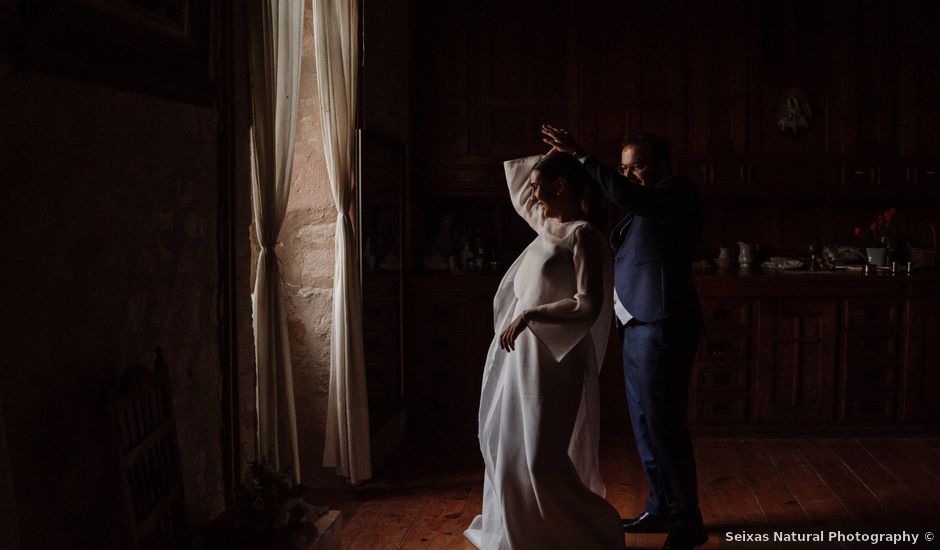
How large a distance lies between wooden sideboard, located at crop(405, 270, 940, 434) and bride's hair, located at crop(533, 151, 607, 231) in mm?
2109

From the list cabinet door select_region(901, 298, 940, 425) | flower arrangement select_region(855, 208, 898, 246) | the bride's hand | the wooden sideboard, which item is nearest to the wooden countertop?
the wooden sideboard

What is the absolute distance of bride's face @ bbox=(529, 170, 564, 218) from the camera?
3.21 m

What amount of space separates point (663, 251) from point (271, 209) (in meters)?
1.54

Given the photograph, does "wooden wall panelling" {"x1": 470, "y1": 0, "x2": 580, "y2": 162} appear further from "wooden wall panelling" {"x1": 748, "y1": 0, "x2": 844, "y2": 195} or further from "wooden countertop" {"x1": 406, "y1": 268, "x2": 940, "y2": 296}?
"wooden countertop" {"x1": 406, "y1": 268, "x2": 940, "y2": 296}

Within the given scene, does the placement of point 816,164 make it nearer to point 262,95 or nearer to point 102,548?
point 262,95

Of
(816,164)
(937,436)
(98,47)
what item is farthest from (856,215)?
(98,47)

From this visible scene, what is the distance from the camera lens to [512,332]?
10.1ft

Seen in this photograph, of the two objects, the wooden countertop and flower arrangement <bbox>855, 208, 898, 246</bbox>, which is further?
flower arrangement <bbox>855, 208, 898, 246</bbox>

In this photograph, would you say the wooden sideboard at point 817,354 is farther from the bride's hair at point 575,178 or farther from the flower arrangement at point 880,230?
the bride's hair at point 575,178

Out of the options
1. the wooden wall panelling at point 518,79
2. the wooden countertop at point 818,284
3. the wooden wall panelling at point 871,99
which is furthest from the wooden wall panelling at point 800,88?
the wooden wall panelling at point 518,79

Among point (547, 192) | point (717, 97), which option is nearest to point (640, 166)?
point (547, 192)

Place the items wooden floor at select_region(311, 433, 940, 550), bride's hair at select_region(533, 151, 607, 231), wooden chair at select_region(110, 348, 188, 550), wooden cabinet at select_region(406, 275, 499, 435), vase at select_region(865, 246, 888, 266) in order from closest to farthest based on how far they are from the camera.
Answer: wooden chair at select_region(110, 348, 188, 550), bride's hair at select_region(533, 151, 607, 231), wooden floor at select_region(311, 433, 940, 550), wooden cabinet at select_region(406, 275, 499, 435), vase at select_region(865, 246, 888, 266)

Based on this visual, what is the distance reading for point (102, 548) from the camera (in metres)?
2.14

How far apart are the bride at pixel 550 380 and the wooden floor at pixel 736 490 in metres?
0.49
